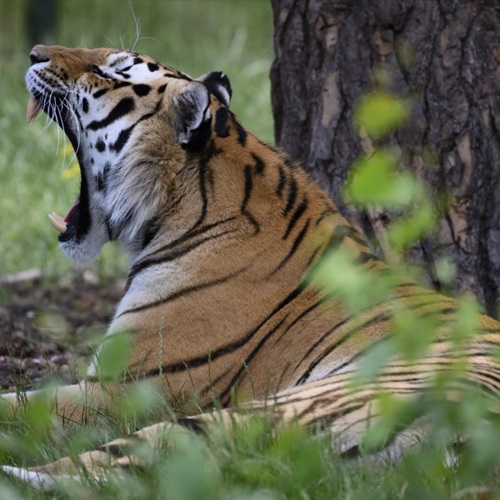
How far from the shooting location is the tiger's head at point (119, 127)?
3756 millimetres

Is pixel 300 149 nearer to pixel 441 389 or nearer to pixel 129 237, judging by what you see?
pixel 129 237

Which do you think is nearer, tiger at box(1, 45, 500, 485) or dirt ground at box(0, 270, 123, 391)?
tiger at box(1, 45, 500, 485)

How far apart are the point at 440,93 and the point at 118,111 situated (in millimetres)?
1280

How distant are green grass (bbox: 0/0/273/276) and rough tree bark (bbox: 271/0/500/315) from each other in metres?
0.86

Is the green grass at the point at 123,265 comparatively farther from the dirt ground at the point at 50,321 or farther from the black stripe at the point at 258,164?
the black stripe at the point at 258,164

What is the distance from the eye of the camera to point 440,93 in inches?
169

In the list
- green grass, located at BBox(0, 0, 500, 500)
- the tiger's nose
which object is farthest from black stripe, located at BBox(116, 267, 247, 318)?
the tiger's nose

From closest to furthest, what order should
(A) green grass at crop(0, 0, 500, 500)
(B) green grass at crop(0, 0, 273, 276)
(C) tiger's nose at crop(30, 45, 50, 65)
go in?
(A) green grass at crop(0, 0, 500, 500), (C) tiger's nose at crop(30, 45, 50, 65), (B) green grass at crop(0, 0, 273, 276)

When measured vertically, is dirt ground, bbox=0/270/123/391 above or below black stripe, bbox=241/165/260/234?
below

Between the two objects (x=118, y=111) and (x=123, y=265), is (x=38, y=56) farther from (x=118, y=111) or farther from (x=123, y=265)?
(x=123, y=265)

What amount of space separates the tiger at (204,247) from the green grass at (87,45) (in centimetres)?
24

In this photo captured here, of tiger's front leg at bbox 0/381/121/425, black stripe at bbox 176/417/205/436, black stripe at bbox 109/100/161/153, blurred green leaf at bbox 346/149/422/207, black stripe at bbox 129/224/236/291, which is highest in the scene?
blurred green leaf at bbox 346/149/422/207

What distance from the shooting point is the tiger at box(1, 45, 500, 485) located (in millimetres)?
3408

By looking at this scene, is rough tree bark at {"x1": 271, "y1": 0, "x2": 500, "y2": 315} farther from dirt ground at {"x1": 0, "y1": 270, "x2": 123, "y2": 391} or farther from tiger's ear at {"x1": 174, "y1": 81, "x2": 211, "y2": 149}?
dirt ground at {"x1": 0, "y1": 270, "x2": 123, "y2": 391}
